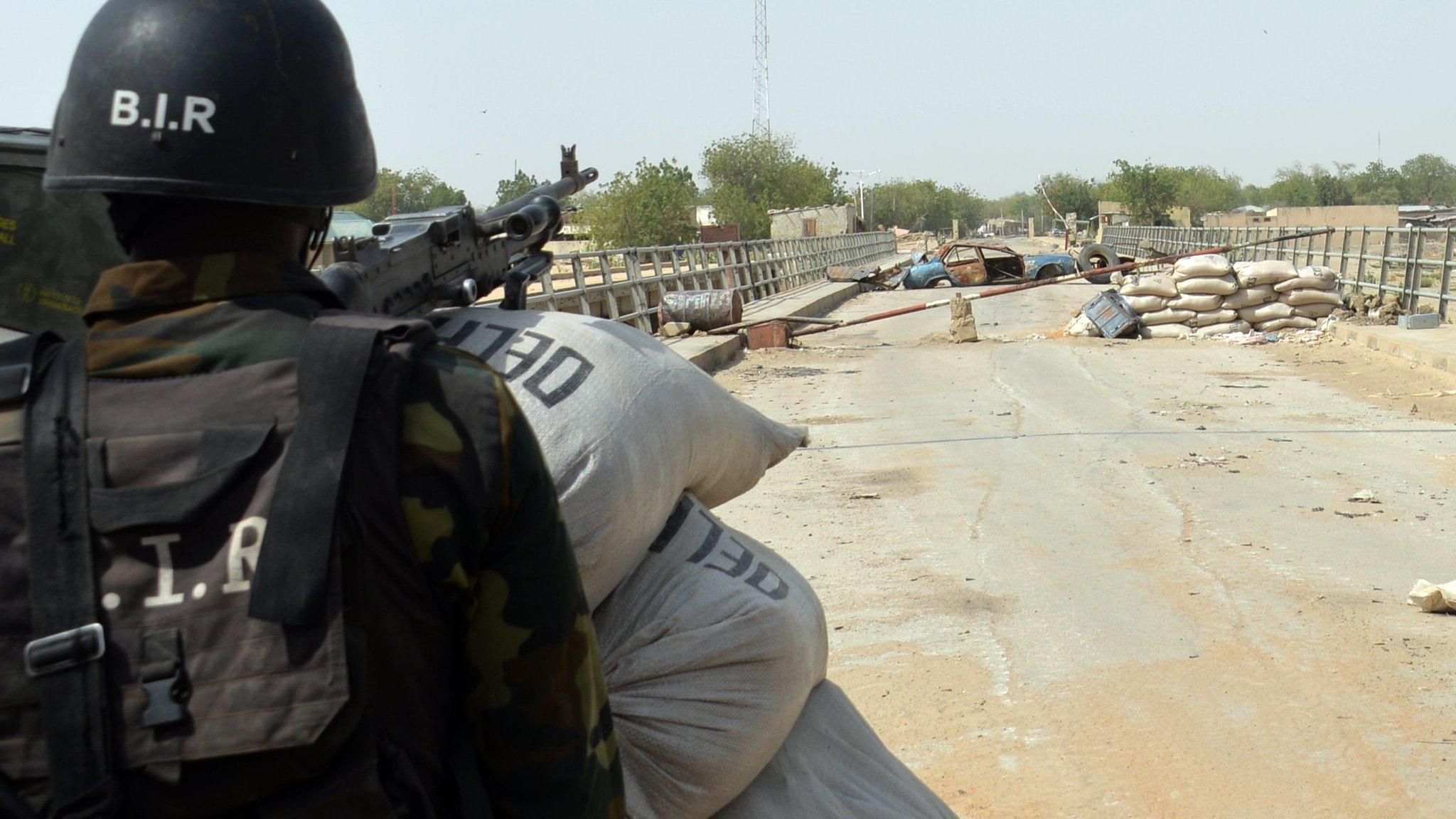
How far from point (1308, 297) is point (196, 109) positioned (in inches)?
668

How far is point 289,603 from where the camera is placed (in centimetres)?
101

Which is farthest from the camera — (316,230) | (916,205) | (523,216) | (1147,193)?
(916,205)

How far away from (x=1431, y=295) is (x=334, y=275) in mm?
15650

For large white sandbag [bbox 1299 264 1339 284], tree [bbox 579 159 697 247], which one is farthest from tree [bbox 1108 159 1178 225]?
large white sandbag [bbox 1299 264 1339 284]

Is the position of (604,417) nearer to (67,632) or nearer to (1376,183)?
(67,632)

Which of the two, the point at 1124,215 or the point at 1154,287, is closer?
the point at 1154,287

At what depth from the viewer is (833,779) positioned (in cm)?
238

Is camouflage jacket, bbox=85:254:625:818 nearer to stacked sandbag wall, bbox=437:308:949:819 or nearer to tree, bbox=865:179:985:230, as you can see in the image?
stacked sandbag wall, bbox=437:308:949:819

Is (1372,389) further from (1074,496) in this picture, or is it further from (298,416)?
(298,416)

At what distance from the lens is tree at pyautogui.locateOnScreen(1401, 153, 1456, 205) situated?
99.9 m

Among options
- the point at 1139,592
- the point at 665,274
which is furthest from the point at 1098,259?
the point at 1139,592

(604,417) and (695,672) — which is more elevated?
(604,417)

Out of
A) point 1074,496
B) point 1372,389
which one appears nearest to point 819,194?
point 1372,389

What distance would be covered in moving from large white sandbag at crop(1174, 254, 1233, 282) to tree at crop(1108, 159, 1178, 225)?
140 feet
